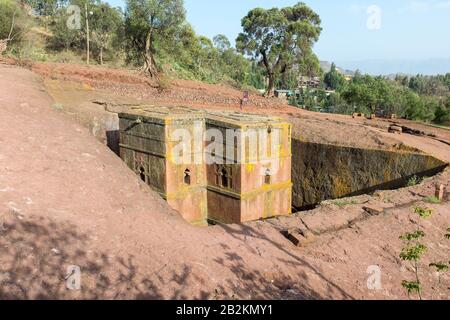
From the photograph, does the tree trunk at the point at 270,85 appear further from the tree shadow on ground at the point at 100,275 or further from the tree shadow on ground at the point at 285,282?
the tree shadow on ground at the point at 100,275

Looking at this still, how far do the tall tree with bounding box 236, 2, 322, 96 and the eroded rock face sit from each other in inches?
520

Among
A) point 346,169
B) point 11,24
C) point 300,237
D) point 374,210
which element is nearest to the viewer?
point 300,237

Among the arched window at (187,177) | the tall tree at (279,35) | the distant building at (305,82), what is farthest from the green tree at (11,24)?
the distant building at (305,82)

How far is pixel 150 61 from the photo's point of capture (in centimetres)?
2680

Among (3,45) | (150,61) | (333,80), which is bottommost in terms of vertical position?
(150,61)

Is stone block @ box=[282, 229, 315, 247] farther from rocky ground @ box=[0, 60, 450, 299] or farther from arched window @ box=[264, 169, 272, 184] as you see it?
arched window @ box=[264, 169, 272, 184]

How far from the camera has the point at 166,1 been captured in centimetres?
2383

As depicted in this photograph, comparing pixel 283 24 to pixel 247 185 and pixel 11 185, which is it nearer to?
pixel 247 185

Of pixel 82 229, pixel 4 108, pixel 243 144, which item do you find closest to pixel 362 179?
pixel 243 144

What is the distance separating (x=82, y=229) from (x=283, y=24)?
75.1 feet

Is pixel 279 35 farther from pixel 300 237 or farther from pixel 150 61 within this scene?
pixel 300 237

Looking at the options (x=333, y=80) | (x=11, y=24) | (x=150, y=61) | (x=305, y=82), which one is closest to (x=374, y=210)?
(x=150, y=61)

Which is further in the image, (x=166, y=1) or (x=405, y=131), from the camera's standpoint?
(x=166, y=1)

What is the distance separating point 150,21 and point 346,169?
16.3 metres
